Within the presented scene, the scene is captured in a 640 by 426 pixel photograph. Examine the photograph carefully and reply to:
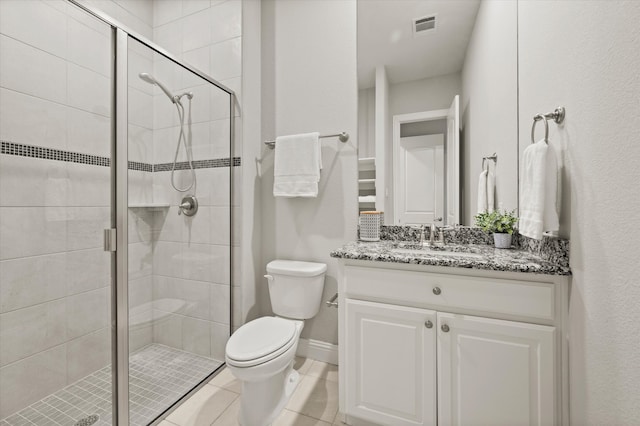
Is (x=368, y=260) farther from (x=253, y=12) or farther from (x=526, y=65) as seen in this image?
(x=253, y=12)

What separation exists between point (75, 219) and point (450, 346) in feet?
5.71

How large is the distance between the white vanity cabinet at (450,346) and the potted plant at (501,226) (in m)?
0.41

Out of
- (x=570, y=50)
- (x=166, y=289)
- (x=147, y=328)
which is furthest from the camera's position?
(x=166, y=289)

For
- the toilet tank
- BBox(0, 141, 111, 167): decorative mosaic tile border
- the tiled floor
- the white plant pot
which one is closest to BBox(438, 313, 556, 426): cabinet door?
the white plant pot

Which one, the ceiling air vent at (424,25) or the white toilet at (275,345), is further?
the ceiling air vent at (424,25)

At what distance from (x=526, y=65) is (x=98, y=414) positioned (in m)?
2.51

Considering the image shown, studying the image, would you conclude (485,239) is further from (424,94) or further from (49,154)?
(49,154)

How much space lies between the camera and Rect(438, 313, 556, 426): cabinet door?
961mm

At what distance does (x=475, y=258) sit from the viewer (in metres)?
1.09

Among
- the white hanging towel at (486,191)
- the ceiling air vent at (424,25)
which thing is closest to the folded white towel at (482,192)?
the white hanging towel at (486,191)

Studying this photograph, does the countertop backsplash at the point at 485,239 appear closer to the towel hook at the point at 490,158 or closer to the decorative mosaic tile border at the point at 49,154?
the towel hook at the point at 490,158

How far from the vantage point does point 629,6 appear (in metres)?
0.63

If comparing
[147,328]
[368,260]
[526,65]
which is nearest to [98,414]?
[147,328]

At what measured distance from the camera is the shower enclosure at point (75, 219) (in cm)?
121
